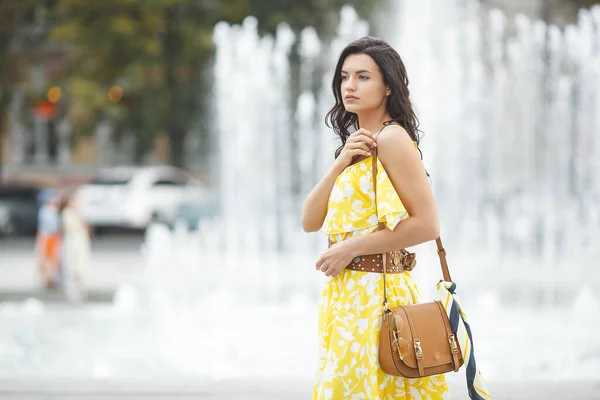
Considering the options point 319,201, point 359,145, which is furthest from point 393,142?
point 319,201

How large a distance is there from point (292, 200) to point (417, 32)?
4.42 m

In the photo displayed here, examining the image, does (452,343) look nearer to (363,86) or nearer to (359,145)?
(359,145)

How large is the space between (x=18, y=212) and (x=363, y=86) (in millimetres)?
22005

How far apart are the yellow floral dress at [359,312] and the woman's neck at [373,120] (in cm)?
12

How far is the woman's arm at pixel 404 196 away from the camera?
2920 millimetres

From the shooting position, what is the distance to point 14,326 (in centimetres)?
906

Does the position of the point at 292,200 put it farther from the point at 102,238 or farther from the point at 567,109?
the point at 567,109

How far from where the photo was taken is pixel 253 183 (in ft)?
66.6

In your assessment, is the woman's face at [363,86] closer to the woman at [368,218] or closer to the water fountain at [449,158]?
the woman at [368,218]

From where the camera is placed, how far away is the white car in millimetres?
23156

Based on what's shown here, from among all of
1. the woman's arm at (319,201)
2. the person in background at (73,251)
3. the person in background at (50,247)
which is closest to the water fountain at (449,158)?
the person in background at (73,251)

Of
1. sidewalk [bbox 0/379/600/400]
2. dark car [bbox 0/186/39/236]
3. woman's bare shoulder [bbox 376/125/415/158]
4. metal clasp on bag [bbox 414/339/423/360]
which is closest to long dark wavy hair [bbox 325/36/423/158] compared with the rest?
woman's bare shoulder [bbox 376/125/415/158]

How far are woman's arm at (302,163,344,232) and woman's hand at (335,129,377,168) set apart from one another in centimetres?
6

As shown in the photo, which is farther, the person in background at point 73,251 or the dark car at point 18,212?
the dark car at point 18,212
